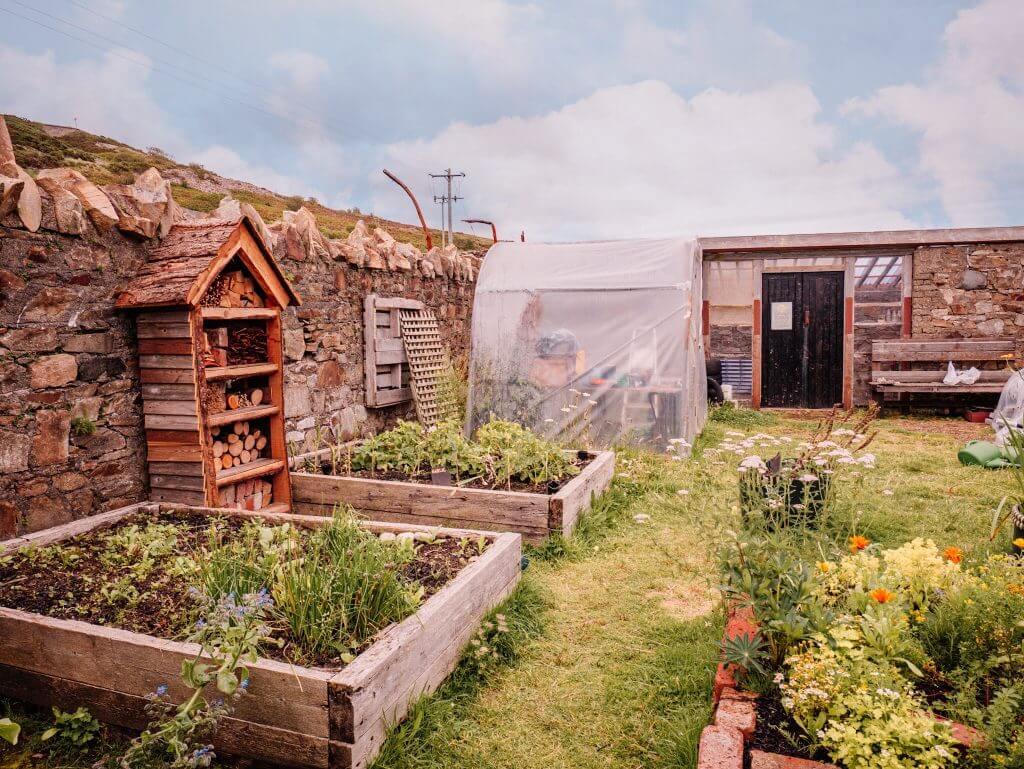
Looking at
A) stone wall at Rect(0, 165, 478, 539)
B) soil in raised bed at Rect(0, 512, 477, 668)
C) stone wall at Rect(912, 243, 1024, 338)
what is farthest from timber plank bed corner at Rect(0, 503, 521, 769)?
stone wall at Rect(912, 243, 1024, 338)

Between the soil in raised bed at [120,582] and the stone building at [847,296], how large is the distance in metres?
8.88

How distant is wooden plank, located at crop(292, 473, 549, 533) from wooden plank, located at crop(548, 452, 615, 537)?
7 centimetres

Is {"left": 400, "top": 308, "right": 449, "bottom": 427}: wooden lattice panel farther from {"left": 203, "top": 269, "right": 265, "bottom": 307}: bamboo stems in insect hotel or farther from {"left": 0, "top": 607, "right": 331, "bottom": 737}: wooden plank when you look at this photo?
{"left": 0, "top": 607, "right": 331, "bottom": 737}: wooden plank

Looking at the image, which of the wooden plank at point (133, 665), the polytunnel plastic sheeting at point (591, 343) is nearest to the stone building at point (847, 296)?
the polytunnel plastic sheeting at point (591, 343)

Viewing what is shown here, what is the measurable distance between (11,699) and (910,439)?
9099mm

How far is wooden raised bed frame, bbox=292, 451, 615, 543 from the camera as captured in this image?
4.26 m

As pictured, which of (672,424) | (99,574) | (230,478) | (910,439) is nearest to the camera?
(99,574)

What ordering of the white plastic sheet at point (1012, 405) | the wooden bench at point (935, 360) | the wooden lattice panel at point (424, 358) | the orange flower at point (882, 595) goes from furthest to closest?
the wooden bench at point (935, 360) < the white plastic sheet at point (1012, 405) < the wooden lattice panel at point (424, 358) < the orange flower at point (882, 595)

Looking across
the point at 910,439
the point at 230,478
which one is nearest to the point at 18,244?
the point at 230,478

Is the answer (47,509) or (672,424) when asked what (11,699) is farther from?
(672,424)

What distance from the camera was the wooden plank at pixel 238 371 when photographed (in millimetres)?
3998

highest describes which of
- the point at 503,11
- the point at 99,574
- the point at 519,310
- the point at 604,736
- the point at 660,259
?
the point at 503,11

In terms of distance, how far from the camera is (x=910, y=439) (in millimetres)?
8227

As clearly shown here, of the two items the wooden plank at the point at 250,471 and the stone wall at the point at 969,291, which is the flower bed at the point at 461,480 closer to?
the wooden plank at the point at 250,471
